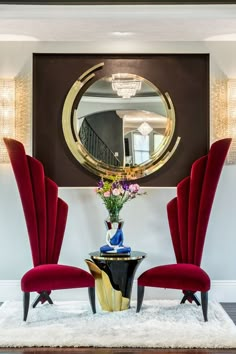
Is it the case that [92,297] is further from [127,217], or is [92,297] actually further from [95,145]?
[95,145]

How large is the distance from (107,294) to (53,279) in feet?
1.64

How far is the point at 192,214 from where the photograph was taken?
4391 millimetres

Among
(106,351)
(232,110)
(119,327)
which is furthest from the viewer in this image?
(232,110)

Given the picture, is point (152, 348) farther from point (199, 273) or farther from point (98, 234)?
point (98, 234)

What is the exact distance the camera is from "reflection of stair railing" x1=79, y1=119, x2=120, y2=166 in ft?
15.7

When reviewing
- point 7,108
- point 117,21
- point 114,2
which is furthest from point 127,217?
point 114,2

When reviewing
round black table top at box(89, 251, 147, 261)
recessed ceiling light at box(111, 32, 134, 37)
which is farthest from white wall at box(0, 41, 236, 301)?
round black table top at box(89, 251, 147, 261)

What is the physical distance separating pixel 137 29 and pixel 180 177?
146cm

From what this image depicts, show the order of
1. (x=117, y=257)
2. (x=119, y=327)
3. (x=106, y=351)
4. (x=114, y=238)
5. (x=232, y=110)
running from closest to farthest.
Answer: (x=106, y=351) → (x=119, y=327) → (x=117, y=257) → (x=114, y=238) → (x=232, y=110)

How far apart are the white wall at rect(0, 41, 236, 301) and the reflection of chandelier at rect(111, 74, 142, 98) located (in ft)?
0.96

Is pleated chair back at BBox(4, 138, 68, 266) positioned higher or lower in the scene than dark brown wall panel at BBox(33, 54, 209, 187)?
lower

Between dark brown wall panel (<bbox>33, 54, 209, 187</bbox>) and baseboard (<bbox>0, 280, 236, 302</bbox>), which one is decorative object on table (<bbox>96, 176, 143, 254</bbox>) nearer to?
dark brown wall panel (<bbox>33, 54, 209, 187</bbox>)

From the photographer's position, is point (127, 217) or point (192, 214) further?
point (127, 217)

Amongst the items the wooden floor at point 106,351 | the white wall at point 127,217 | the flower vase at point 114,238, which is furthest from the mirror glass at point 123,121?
the wooden floor at point 106,351
